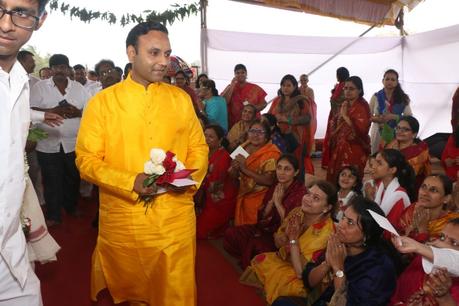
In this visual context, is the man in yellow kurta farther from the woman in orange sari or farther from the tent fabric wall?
the tent fabric wall

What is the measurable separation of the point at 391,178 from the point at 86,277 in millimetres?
2445

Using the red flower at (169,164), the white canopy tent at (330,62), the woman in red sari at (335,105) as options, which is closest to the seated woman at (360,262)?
the red flower at (169,164)

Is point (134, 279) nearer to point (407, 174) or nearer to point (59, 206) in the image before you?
point (407, 174)

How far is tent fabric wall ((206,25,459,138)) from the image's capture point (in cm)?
796

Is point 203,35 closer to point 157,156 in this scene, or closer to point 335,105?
point 335,105

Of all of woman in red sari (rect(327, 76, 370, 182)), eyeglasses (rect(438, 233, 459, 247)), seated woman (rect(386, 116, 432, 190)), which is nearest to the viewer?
eyeglasses (rect(438, 233, 459, 247))

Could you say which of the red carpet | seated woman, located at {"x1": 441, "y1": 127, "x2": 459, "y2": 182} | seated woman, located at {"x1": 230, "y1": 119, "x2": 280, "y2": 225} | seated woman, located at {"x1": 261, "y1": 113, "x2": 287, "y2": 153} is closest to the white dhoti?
the red carpet

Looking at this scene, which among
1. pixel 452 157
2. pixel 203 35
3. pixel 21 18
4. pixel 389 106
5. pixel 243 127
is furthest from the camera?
pixel 203 35

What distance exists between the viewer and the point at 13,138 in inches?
49.8

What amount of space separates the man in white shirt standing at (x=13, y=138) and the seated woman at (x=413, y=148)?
3513mm

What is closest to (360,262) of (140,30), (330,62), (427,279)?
(427,279)

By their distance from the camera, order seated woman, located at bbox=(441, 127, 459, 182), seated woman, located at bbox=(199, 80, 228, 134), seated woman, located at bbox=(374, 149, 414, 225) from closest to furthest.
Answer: seated woman, located at bbox=(374, 149, 414, 225)
seated woman, located at bbox=(441, 127, 459, 182)
seated woman, located at bbox=(199, 80, 228, 134)

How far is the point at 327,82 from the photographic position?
8.99 metres

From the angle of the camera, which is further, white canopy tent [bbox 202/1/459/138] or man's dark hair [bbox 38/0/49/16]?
white canopy tent [bbox 202/1/459/138]
